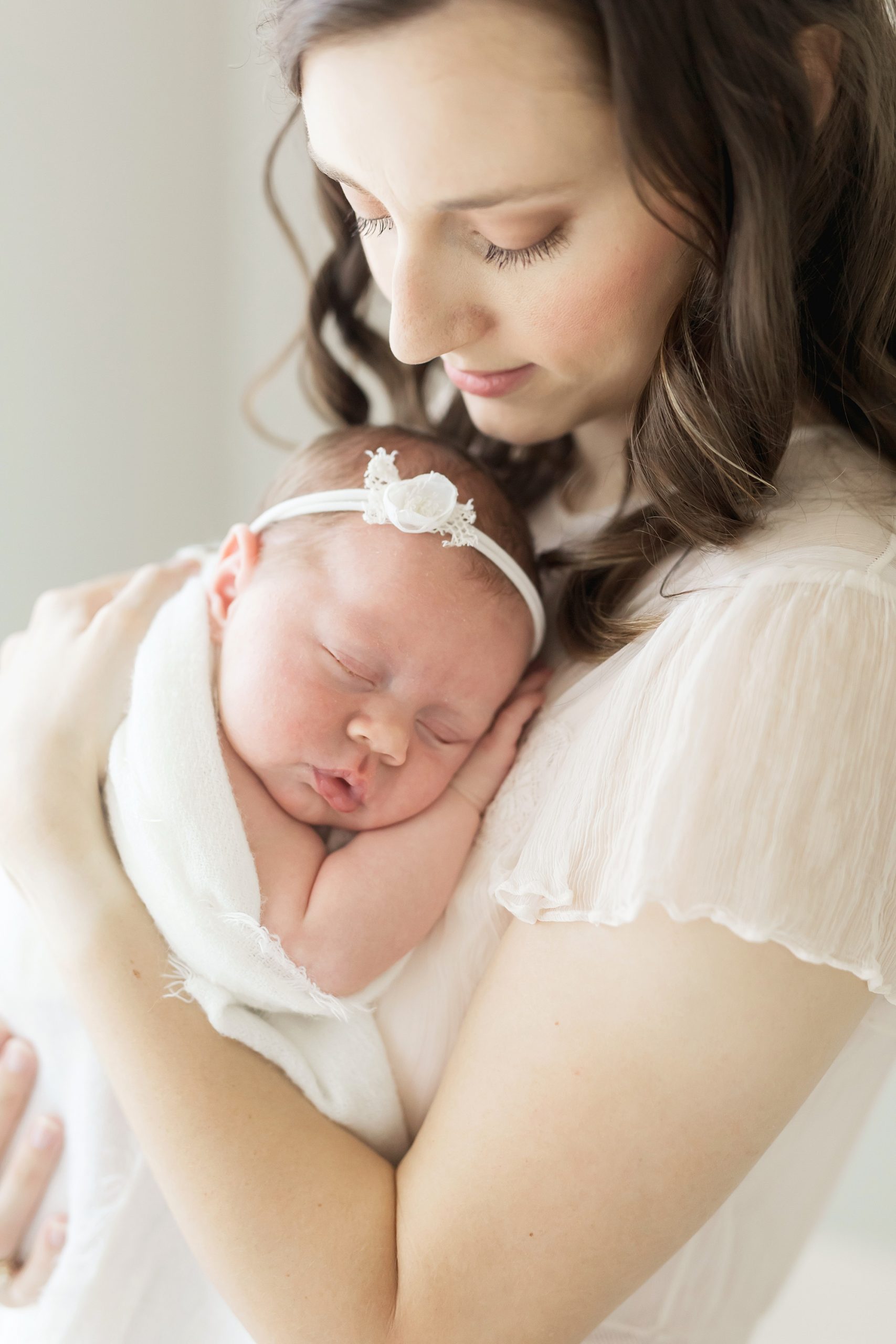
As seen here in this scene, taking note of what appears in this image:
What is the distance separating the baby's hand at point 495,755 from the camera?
1.20 m

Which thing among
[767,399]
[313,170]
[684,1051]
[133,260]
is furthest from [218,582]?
[133,260]

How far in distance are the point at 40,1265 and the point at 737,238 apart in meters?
1.27

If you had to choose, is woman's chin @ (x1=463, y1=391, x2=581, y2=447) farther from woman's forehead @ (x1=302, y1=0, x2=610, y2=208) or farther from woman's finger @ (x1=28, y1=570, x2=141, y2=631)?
woman's finger @ (x1=28, y1=570, x2=141, y2=631)

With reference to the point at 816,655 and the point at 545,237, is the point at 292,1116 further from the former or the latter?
the point at 545,237

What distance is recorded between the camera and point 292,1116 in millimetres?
1022

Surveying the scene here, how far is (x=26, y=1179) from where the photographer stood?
1.15 m

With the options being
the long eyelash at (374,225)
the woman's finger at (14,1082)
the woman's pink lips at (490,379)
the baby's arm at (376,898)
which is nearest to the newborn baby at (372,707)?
the baby's arm at (376,898)

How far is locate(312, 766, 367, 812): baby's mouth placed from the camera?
1173mm

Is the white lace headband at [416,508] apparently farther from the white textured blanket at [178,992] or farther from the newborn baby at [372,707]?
the white textured blanket at [178,992]

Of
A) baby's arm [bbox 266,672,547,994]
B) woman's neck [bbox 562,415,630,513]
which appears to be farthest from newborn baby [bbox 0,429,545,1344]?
woman's neck [bbox 562,415,630,513]

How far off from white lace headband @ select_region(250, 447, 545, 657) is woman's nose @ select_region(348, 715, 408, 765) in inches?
8.5

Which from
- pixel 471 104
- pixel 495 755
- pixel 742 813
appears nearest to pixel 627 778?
pixel 742 813

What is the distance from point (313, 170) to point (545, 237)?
0.54 meters

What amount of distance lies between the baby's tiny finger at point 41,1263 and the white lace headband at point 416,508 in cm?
84
